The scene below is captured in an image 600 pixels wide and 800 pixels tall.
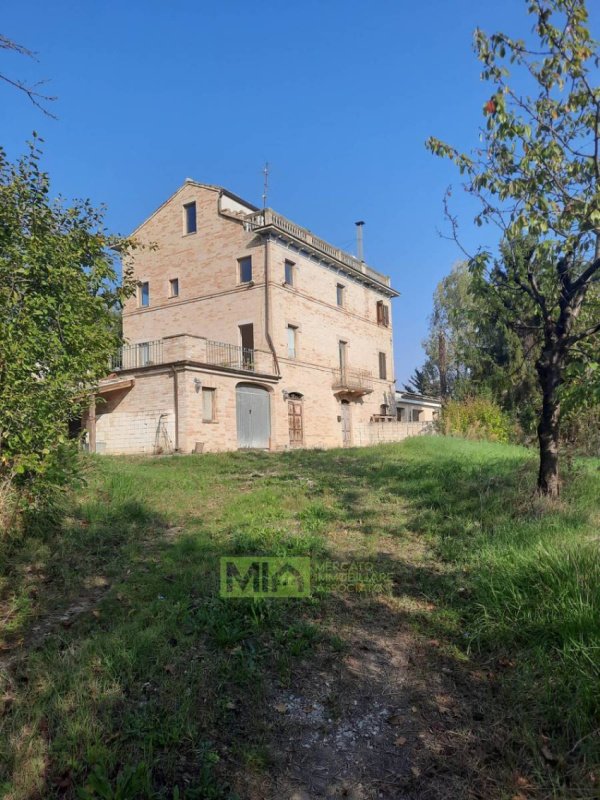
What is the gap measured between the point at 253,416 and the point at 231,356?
2821 millimetres

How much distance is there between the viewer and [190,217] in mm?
24703

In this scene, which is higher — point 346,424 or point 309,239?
point 309,239

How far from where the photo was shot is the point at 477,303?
297 inches

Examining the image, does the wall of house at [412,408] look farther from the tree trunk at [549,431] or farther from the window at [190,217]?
the tree trunk at [549,431]

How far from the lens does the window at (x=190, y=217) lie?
24484 millimetres

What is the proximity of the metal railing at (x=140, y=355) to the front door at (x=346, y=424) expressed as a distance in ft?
33.4

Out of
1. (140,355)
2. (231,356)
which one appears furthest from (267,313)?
(140,355)

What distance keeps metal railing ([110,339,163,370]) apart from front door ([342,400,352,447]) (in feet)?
33.4

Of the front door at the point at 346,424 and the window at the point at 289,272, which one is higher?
the window at the point at 289,272

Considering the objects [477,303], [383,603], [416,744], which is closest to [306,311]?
[477,303]

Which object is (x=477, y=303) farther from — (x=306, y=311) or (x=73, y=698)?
(x=306, y=311)

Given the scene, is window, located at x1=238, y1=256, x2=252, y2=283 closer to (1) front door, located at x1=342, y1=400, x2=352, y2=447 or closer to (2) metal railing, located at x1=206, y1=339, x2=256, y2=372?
(2) metal railing, located at x1=206, y1=339, x2=256, y2=372

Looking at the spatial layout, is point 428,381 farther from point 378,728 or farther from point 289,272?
point 378,728

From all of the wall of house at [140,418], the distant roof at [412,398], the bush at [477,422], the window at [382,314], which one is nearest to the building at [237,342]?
the wall of house at [140,418]
